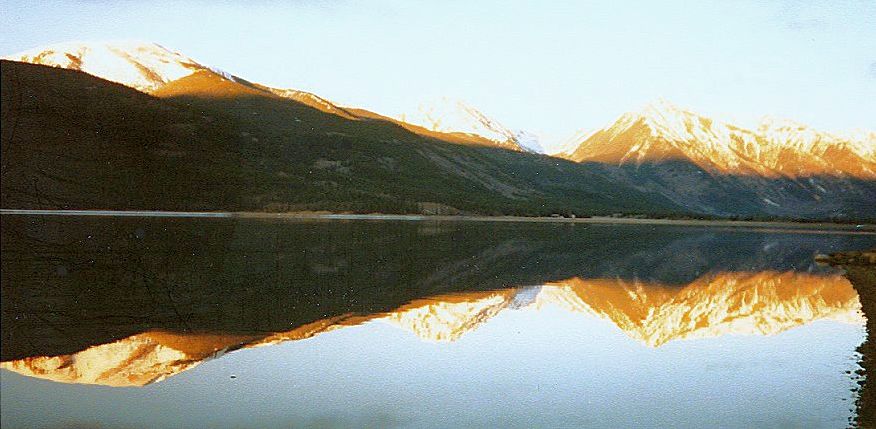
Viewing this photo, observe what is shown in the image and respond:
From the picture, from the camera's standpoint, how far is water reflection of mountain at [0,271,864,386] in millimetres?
23359

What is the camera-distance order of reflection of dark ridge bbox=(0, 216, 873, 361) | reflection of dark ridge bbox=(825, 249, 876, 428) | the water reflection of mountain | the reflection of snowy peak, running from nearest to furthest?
reflection of dark ridge bbox=(825, 249, 876, 428)
the water reflection of mountain
reflection of dark ridge bbox=(0, 216, 873, 361)
the reflection of snowy peak

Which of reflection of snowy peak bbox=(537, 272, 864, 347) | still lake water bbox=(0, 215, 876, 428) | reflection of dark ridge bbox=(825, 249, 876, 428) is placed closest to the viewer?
still lake water bbox=(0, 215, 876, 428)

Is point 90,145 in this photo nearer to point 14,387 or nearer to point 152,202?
point 152,202

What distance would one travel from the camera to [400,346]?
29281mm

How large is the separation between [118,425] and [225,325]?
42.1 ft

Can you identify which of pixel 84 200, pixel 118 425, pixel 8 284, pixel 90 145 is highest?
pixel 90 145

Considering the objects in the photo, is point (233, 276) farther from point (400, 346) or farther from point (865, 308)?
point (865, 308)

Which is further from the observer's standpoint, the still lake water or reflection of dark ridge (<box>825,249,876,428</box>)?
reflection of dark ridge (<box>825,249,876,428</box>)

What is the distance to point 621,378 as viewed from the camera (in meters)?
25.5

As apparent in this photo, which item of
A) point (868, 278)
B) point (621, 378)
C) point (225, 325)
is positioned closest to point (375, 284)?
point (225, 325)

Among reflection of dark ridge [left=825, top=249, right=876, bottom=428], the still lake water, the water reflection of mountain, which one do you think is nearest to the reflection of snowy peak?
the water reflection of mountain

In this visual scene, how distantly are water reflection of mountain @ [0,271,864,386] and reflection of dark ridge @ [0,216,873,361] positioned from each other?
51.9 inches

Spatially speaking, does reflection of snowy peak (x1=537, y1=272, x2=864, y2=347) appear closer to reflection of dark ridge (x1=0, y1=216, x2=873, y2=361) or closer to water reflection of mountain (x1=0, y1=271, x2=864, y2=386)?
water reflection of mountain (x1=0, y1=271, x2=864, y2=386)

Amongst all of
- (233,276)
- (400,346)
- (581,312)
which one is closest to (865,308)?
(581,312)
